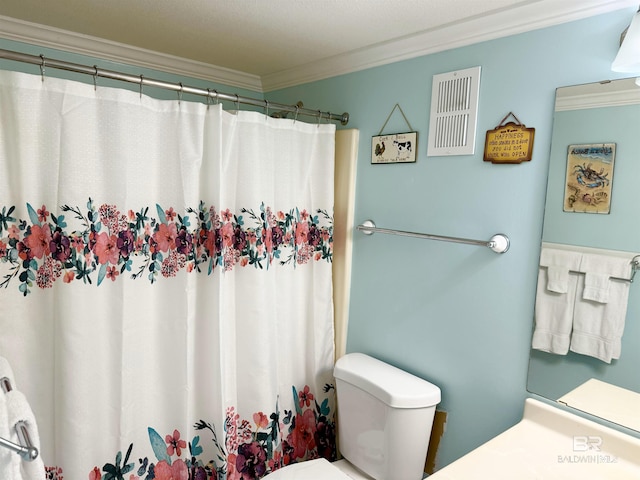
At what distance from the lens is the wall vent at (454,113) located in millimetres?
1536

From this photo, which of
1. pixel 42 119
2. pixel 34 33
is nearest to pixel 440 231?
pixel 42 119

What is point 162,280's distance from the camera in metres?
1.56

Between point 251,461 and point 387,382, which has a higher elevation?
point 387,382

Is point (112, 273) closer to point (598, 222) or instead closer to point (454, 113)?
point (454, 113)

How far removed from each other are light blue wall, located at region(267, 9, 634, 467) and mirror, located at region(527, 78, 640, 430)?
4cm

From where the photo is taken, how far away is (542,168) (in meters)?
1.37

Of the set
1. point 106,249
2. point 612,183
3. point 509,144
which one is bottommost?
point 106,249

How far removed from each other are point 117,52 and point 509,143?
1745 mm

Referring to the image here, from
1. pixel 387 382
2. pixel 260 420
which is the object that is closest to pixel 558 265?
pixel 387 382

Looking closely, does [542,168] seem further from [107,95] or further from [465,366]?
[107,95]

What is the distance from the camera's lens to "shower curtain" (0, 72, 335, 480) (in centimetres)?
131

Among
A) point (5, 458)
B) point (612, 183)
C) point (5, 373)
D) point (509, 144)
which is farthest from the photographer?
point (509, 144)

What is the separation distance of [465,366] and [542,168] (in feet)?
2.49

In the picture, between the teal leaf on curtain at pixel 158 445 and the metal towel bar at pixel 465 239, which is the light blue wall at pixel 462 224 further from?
the teal leaf on curtain at pixel 158 445
